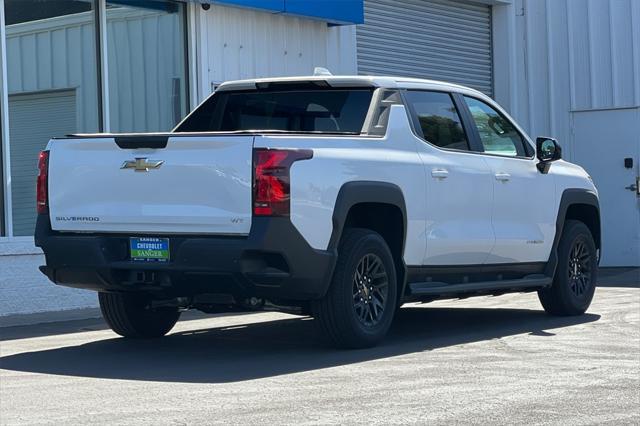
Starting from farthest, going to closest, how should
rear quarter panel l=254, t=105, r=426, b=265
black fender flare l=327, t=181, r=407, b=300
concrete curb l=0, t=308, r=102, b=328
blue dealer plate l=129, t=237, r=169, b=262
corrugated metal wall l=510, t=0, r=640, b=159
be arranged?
corrugated metal wall l=510, t=0, r=640, b=159
concrete curb l=0, t=308, r=102, b=328
black fender flare l=327, t=181, r=407, b=300
blue dealer plate l=129, t=237, r=169, b=262
rear quarter panel l=254, t=105, r=426, b=265

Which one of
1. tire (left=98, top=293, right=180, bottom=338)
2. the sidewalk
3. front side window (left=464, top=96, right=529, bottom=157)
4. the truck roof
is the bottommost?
the sidewalk

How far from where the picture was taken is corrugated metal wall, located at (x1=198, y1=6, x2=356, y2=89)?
15.6 metres

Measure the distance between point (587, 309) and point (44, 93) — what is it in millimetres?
6011

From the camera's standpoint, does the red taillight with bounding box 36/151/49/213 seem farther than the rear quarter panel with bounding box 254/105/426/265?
Yes

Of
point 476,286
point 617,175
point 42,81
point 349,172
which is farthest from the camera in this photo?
point 617,175

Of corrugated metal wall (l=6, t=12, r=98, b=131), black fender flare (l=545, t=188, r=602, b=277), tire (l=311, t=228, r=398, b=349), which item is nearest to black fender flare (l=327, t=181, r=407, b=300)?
tire (l=311, t=228, r=398, b=349)

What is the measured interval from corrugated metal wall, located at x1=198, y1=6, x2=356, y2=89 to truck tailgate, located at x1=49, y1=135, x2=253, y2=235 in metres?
6.60

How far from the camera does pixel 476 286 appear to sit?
33.9 ft

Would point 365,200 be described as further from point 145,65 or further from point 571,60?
point 571,60

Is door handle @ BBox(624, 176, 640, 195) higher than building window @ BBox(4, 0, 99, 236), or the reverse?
building window @ BBox(4, 0, 99, 236)

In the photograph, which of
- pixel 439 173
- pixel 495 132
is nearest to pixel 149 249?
pixel 439 173

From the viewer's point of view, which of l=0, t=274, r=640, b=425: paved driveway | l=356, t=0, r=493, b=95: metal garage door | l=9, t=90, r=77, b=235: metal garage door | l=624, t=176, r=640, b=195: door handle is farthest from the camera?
l=624, t=176, r=640, b=195: door handle

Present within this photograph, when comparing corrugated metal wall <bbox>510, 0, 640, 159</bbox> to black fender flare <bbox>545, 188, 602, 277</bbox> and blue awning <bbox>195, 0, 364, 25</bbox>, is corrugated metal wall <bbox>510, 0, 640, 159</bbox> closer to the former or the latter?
blue awning <bbox>195, 0, 364, 25</bbox>

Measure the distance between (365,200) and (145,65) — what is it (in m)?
6.70
